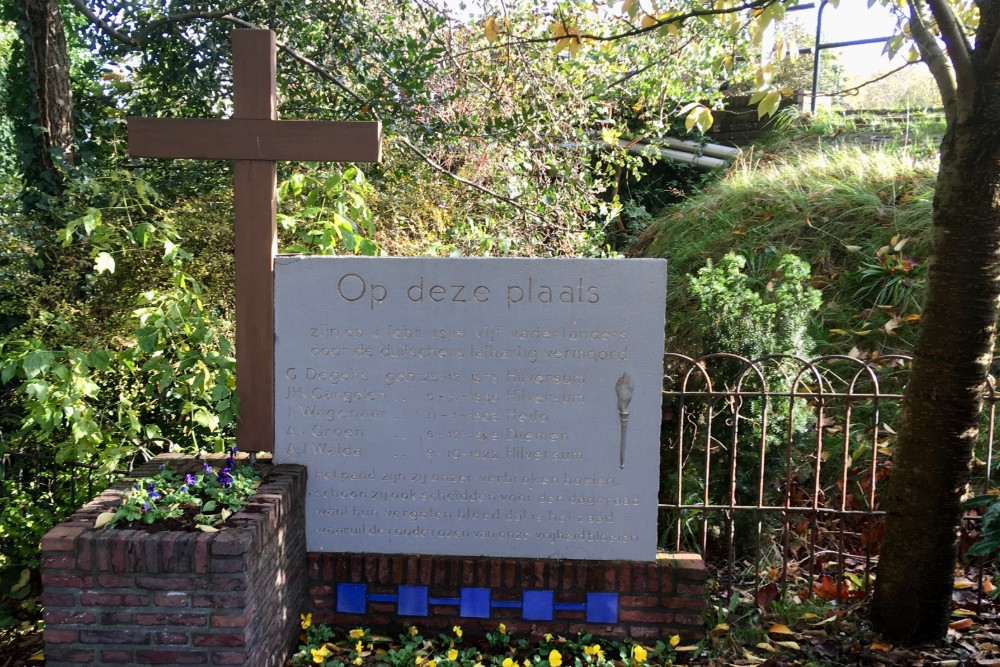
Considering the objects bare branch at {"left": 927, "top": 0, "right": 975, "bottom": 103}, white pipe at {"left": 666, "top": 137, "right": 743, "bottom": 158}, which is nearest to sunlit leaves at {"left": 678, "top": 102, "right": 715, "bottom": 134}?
bare branch at {"left": 927, "top": 0, "right": 975, "bottom": 103}

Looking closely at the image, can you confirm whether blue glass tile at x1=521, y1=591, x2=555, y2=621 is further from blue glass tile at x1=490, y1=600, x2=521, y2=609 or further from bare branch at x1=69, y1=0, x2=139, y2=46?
bare branch at x1=69, y1=0, x2=139, y2=46

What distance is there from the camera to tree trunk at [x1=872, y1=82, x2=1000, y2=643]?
300 cm

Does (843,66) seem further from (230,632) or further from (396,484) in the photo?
(230,632)

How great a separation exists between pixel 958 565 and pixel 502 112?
4.10 metres

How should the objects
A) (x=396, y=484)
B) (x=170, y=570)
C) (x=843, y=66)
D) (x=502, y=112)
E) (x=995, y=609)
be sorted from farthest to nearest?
(x=843, y=66) → (x=502, y=112) → (x=995, y=609) → (x=396, y=484) → (x=170, y=570)

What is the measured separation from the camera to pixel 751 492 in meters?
4.27

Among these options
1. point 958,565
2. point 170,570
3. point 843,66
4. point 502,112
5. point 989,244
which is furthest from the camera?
point 843,66

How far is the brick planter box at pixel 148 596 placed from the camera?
2.70m

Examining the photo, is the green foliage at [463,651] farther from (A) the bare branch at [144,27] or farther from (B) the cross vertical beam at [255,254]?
(A) the bare branch at [144,27]

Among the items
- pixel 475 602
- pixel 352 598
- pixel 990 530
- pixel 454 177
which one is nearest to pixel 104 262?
pixel 352 598

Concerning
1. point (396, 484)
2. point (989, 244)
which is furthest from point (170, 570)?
point (989, 244)

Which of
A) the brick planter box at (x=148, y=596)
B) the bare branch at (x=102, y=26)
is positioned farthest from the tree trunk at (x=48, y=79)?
the brick planter box at (x=148, y=596)

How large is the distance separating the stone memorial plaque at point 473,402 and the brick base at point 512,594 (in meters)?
0.07

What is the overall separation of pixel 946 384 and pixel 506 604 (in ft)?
6.46
